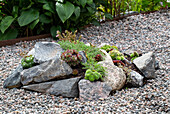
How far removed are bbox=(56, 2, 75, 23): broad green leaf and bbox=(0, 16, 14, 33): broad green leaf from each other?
3.34 feet

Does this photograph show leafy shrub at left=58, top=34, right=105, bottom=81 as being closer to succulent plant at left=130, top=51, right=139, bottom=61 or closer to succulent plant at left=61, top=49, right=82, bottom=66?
succulent plant at left=61, top=49, right=82, bottom=66

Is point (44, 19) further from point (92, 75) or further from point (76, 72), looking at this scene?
point (92, 75)

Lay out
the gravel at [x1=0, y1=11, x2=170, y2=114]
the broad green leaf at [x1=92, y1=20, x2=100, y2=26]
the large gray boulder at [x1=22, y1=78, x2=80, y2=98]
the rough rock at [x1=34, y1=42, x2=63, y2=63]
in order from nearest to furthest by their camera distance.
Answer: the gravel at [x1=0, y1=11, x2=170, y2=114] → the large gray boulder at [x1=22, y1=78, x2=80, y2=98] → the rough rock at [x1=34, y1=42, x2=63, y2=63] → the broad green leaf at [x1=92, y1=20, x2=100, y2=26]

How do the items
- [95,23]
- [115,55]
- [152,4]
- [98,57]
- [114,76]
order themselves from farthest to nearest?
1. [152,4]
2. [95,23]
3. [115,55]
4. [98,57]
5. [114,76]

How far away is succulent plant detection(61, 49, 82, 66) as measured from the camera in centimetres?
335

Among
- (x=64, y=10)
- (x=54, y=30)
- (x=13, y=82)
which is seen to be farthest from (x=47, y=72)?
(x=54, y=30)

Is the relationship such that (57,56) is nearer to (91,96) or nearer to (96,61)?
(96,61)

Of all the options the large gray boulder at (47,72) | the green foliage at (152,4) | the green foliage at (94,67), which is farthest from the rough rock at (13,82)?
the green foliage at (152,4)

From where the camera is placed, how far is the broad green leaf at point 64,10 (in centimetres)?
471

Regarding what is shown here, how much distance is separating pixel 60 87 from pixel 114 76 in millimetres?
749

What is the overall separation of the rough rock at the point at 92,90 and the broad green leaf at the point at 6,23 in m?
2.54

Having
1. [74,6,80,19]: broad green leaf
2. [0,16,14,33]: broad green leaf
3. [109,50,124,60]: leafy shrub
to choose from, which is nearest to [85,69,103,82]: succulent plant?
[109,50,124,60]: leafy shrub

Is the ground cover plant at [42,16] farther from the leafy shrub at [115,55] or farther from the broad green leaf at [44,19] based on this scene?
the leafy shrub at [115,55]

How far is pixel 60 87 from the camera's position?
3.19 metres
